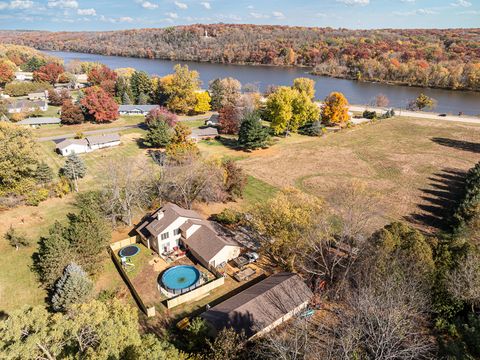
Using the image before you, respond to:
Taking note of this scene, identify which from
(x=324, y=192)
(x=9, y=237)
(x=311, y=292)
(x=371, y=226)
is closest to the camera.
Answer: (x=311, y=292)

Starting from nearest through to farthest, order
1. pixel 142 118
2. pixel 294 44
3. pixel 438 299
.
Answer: pixel 438 299, pixel 142 118, pixel 294 44

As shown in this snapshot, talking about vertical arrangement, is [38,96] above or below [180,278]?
above

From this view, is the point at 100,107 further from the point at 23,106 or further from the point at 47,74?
the point at 47,74

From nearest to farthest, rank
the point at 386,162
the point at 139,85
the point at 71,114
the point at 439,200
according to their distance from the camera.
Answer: the point at 439,200
the point at 386,162
the point at 71,114
the point at 139,85

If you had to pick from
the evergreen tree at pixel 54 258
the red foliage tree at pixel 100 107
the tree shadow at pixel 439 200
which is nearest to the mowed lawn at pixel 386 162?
the tree shadow at pixel 439 200

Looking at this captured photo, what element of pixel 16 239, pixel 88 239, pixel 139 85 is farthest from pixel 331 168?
pixel 139 85

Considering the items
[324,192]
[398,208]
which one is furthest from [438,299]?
[324,192]

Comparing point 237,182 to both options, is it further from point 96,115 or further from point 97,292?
point 96,115

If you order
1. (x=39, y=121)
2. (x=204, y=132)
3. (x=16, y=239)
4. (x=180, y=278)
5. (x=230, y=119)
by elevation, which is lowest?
(x=180, y=278)
